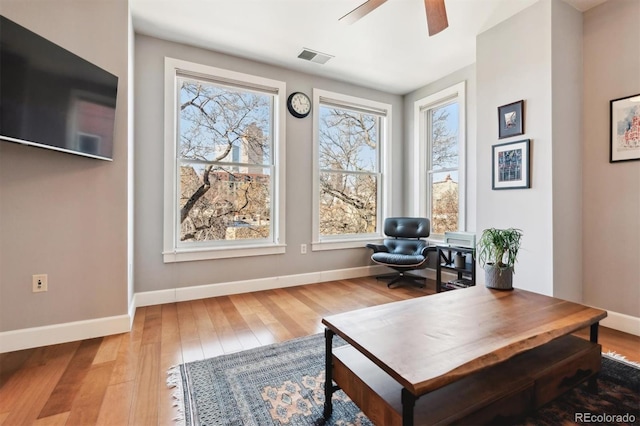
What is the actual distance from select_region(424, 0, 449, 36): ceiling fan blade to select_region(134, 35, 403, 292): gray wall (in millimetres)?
2020

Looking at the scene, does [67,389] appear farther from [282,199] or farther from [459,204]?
[459,204]

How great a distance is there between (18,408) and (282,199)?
2.72 m

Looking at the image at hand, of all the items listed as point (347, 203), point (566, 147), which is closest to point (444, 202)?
point (347, 203)

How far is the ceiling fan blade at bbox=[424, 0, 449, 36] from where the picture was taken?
6.55ft

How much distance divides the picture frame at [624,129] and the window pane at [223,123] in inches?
134

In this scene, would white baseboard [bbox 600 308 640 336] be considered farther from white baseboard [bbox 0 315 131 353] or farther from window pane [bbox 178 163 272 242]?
white baseboard [bbox 0 315 131 353]

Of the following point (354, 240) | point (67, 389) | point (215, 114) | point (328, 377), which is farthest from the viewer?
point (354, 240)

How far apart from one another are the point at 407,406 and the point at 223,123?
133 inches

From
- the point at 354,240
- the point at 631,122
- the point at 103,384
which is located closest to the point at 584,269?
the point at 631,122

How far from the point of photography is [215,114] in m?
3.43

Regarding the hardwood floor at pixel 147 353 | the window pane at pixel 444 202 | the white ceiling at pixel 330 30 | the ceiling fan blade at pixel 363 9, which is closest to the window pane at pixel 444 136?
the window pane at pixel 444 202

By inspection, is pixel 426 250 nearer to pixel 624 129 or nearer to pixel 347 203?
pixel 347 203

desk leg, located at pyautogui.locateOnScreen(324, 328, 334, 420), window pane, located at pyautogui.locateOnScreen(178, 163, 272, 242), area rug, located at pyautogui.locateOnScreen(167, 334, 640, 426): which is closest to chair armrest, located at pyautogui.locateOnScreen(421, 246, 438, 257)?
area rug, located at pyautogui.locateOnScreen(167, 334, 640, 426)

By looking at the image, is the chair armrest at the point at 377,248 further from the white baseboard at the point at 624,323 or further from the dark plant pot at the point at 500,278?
the white baseboard at the point at 624,323
